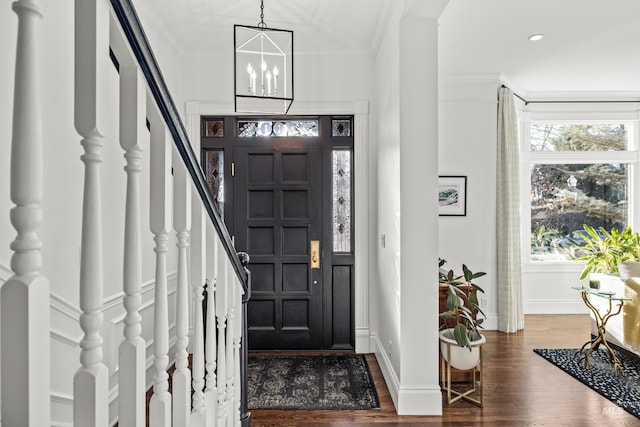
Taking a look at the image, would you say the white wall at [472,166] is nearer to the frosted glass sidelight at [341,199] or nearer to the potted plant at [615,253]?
the potted plant at [615,253]

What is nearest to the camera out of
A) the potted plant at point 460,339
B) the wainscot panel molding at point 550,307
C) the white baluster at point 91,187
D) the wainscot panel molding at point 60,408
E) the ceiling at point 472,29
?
the white baluster at point 91,187

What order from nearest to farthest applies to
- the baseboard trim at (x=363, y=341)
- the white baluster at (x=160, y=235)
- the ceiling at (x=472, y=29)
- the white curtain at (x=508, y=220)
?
1. the white baluster at (x=160, y=235)
2. the ceiling at (x=472, y=29)
3. the baseboard trim at (x=363, y=341)
4. the white curtain at (x=508, y=220)

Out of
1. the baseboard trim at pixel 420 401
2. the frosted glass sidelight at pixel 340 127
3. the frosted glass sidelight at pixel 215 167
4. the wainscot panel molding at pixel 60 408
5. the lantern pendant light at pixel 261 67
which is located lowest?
the baseboard trim at pixel 420 401

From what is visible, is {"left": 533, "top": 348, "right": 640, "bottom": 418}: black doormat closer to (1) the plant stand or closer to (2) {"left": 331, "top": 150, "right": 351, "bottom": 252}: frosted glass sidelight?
(1) the plant stand

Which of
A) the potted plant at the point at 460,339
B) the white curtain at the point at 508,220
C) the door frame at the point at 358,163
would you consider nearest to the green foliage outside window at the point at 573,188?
the white curtain at the point at 508,220

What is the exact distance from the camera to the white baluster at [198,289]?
3.61 ft

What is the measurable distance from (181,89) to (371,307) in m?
2.72

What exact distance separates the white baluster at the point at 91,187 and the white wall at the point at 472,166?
164 inches

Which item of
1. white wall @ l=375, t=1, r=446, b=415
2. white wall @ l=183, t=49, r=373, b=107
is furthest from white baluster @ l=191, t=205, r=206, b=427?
white wall @ l=183, t=49, r=373, b=107

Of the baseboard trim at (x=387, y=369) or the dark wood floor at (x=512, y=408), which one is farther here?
the baseboard trim at (x=387, y=369)

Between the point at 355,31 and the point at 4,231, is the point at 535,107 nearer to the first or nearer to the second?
the point at 355,31

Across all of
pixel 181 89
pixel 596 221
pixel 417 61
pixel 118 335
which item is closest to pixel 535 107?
pixel 596 221

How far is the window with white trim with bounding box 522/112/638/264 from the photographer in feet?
17.0

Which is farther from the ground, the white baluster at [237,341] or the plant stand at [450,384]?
the white baluster at [237,341]
